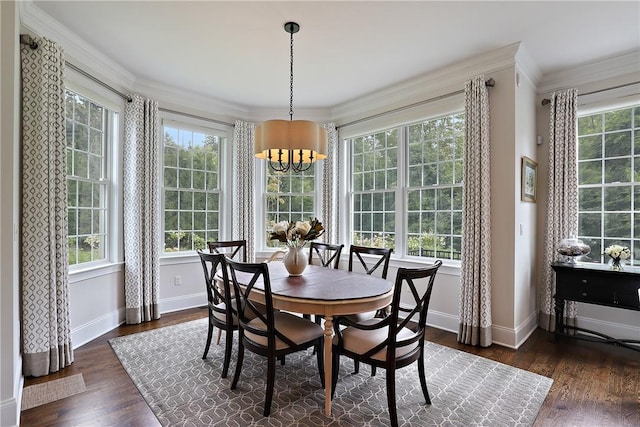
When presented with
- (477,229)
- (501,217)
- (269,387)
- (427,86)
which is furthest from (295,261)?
(427,86)

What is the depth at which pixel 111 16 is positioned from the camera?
2.61 m

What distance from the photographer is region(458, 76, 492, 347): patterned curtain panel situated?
3213mm

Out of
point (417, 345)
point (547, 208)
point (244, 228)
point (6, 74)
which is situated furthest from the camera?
point (244, 228)

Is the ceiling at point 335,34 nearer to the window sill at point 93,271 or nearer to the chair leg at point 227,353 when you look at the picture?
the window sill at point 93,271

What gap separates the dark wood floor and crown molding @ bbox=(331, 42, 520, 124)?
2751mm


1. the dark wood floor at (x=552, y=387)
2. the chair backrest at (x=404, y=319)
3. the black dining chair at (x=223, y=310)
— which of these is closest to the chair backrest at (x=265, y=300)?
the black dining chair at (x=223, y=310)

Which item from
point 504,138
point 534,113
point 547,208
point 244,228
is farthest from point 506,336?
point 244,228

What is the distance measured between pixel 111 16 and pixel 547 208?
4604 millimetres

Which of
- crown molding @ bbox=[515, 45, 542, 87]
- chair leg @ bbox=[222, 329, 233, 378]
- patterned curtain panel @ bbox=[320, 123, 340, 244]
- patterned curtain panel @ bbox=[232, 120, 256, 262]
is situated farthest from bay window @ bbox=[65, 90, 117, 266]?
crown molding @ bbox=[515, 45, 542, 87]

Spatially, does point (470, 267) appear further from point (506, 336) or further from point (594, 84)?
point (594, 84)

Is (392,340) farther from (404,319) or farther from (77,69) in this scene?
(77,69)

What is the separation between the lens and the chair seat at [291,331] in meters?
2.20

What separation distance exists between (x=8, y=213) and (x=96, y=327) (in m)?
1.87

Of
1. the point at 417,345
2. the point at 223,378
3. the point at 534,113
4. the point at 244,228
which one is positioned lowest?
the point at 223,378
